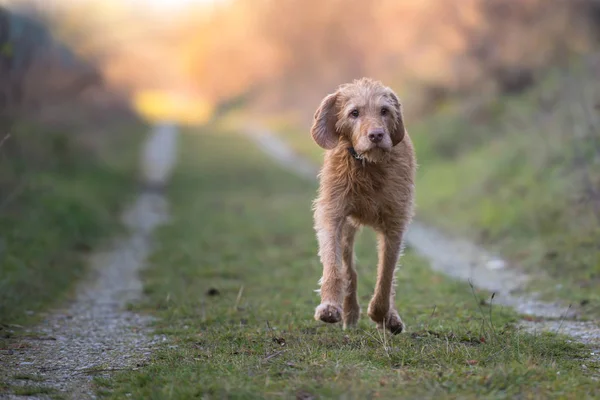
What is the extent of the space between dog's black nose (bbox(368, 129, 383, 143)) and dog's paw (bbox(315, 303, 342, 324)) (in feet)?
3.97

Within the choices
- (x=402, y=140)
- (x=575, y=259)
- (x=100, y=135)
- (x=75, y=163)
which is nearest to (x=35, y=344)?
(x=402, y=140)

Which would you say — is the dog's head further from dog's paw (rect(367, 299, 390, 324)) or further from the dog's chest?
dog's paw (rect(367, 299, 390, 324))

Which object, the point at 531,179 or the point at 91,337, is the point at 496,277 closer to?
the point at 531,179

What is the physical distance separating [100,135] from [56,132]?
7.36 m

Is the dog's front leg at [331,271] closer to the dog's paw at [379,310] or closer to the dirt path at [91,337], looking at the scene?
the dog's paw at [379,310]

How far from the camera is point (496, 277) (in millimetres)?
8875

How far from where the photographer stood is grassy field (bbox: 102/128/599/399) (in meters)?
4.30

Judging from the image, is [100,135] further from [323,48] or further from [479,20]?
[323,48]

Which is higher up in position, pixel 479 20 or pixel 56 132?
pixel 479 20

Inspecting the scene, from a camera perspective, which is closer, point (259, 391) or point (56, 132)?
point (259, 391)

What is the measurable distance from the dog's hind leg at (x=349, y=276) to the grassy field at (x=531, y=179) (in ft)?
7.06

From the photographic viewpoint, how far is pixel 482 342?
17.8 ft

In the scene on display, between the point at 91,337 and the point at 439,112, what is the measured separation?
16416mm

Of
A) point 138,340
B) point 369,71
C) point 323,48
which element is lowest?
point 138,340
